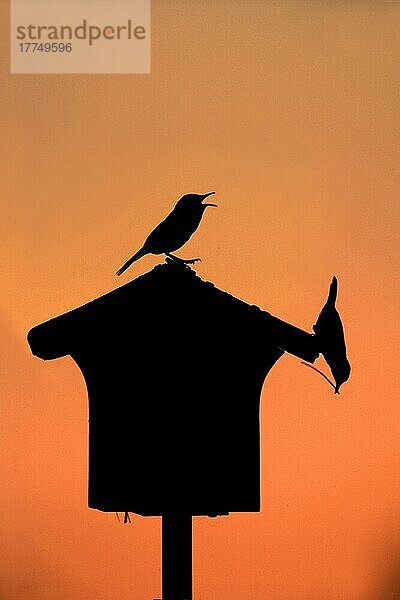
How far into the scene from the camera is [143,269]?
6.61 ft

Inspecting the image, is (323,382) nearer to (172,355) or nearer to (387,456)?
(387,456)

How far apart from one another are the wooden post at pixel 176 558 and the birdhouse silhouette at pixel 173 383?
0.12 ft

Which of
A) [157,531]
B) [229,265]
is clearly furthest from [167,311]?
[157,531]

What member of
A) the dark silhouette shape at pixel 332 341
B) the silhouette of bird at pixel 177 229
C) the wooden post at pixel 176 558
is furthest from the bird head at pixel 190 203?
the wooden post at pixel 176 558

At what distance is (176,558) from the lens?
92 centimetres

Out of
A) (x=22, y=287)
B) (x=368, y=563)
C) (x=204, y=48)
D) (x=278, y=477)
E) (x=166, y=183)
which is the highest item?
(x=204, y=48)

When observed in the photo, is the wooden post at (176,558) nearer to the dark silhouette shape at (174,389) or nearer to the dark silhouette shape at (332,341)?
the dark silhouette shape at (174,389)

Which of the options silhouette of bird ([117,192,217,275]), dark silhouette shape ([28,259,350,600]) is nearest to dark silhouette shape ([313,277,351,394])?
dark silhouette shape ([28,259,350,600])

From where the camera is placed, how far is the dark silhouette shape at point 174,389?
2.90ft

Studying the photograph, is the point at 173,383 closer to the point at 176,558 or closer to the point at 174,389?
the point at 174,389

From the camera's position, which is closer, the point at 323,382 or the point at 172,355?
the point at 172,355

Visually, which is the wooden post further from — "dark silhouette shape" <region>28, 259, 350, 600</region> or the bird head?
the bird head

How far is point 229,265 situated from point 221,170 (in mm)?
218

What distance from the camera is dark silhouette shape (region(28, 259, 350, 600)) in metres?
0.88
